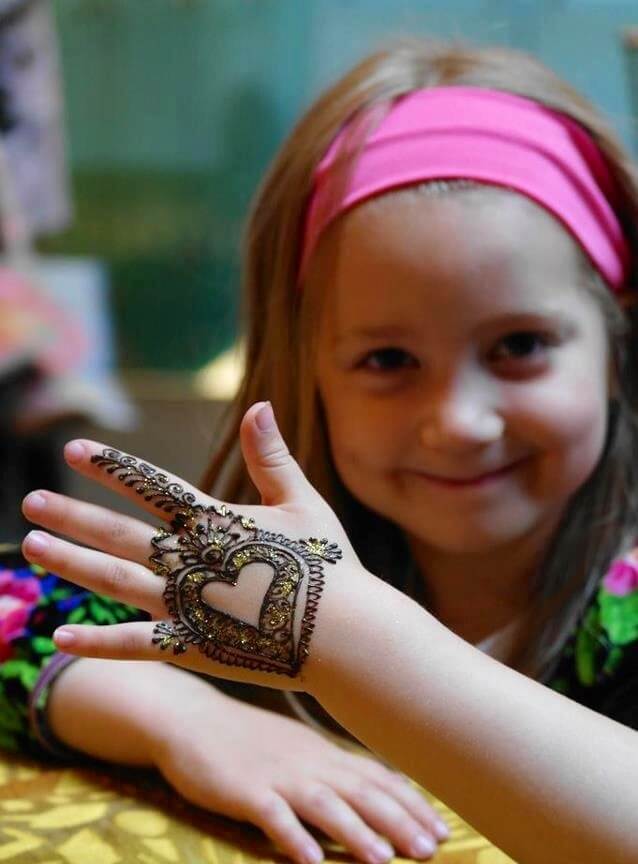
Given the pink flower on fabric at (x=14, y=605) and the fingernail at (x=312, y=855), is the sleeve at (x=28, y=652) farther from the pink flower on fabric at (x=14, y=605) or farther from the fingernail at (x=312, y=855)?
the fingernail at (x=312, y=855)

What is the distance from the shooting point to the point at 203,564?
56 cm

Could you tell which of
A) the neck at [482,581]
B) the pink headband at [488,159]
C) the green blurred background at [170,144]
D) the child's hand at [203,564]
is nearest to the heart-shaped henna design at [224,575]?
the child's hand at [203,564]

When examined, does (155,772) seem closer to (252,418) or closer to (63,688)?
(63,688)

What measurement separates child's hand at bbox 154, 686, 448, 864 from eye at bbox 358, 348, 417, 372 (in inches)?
9.9

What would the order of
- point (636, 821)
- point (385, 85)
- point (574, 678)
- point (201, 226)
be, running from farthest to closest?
point (201, 226) < point (385, 85) < point (574, 678) < point (636, 821)

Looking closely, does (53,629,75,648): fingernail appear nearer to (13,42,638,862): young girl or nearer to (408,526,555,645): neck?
(13,42,638,862): young girl

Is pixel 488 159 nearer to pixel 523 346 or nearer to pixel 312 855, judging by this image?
pixel 523 346

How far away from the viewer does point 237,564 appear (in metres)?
0.56

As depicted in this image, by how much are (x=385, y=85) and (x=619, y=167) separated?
19 cm

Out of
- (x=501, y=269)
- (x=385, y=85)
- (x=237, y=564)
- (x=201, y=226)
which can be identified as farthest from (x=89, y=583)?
(x=201, y=226)

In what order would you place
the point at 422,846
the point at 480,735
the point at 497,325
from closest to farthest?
the point at 480,735 < the point at 422,846 < the point at 497,325

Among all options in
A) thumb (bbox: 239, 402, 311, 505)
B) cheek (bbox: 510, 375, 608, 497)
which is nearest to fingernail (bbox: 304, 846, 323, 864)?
thumb (bbox: 239, 402, 311, 505)

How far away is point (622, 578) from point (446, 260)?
0.26m

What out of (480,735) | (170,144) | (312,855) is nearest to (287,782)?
(312,855)
